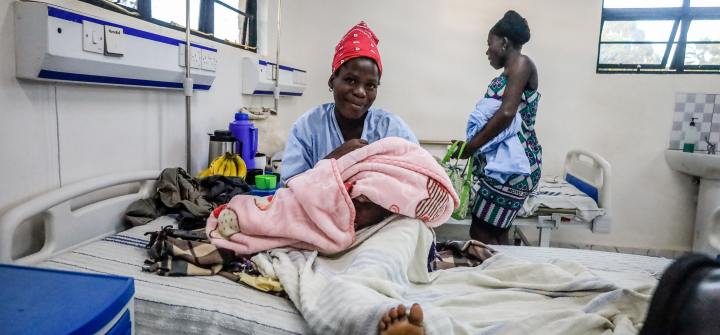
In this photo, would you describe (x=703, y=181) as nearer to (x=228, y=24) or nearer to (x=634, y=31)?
(x=634, y=31)

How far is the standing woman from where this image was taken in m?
2.14

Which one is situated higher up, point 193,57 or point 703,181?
point 193,57

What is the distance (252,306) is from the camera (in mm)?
1082

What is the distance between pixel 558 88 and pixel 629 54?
68 cm

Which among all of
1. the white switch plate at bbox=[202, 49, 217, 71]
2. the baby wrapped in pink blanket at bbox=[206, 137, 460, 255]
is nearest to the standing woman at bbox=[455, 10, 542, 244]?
the baby wrapped in pink blanket at bbox=[206, 137, 460, 255]

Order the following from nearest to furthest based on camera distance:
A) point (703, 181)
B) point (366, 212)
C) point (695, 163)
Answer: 1. point (366, 212)
2. point (695, 163)
3. point (703, 181)

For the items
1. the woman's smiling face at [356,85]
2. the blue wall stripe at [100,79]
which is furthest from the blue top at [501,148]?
the blue wall stripe at [100,79]

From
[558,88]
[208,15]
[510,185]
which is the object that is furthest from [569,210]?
[208,15]

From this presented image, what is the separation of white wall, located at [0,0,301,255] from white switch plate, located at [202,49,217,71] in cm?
15

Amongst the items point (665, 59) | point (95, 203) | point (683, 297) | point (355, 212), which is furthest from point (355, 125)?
point (665, 59)

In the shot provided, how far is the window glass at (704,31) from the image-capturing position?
11.6 ft

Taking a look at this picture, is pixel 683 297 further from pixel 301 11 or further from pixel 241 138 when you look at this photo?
pixel 301 11

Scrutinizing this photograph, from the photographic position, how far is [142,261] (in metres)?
1.34

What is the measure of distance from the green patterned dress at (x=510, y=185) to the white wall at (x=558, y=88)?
151 centimetres
